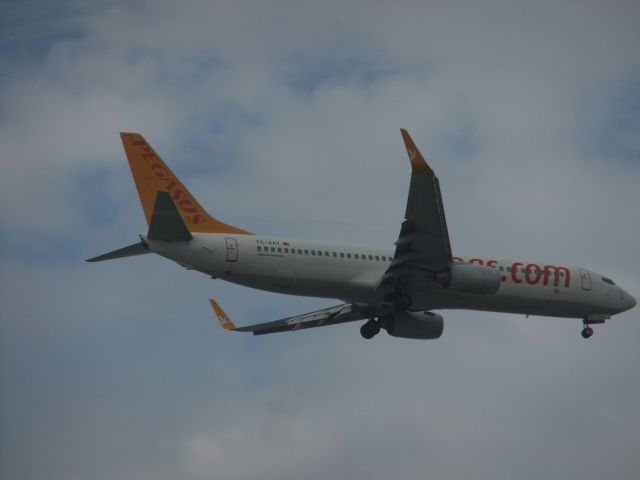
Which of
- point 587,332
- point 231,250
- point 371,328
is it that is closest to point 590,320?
point 587,332

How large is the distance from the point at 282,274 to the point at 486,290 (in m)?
8.00

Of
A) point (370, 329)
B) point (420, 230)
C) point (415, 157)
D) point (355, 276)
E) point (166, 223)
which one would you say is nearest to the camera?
point (415, 157)

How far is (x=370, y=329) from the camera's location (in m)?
47.1

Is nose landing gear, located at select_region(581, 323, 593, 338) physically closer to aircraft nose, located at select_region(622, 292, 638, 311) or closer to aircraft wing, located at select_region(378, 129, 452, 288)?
aircraft nose, located at select_region(622, 292, 638, 311)

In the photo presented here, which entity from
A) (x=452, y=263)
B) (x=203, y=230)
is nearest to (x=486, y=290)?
(x=452, y=263)

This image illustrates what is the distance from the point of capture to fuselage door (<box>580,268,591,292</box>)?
155 feet

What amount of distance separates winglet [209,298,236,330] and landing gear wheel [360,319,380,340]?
5.78 meters

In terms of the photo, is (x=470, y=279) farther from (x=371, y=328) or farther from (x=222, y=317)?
(x=222, y=317)

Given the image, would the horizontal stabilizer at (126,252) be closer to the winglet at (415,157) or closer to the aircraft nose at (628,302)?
the winglet at (415,157)

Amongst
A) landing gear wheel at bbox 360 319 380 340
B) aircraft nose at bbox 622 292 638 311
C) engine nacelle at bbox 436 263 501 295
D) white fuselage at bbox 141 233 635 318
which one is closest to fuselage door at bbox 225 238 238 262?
white fuselage at bbox 141 233 635 318

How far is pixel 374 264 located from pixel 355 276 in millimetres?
1073

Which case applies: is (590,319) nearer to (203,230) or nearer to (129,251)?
(203,230)

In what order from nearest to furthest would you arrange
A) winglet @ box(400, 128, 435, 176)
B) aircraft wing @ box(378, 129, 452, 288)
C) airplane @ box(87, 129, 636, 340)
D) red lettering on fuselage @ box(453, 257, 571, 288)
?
1. winglet @ box(400, 128, 435, 176)
2. aircraft wing @ box(378, 129, 452, 288)
3. airplane @ box(87, 129, 636, 340)
4. red lettering on fuselage @ box(453, 257, 571, 288)

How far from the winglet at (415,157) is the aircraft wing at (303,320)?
1200 cm
